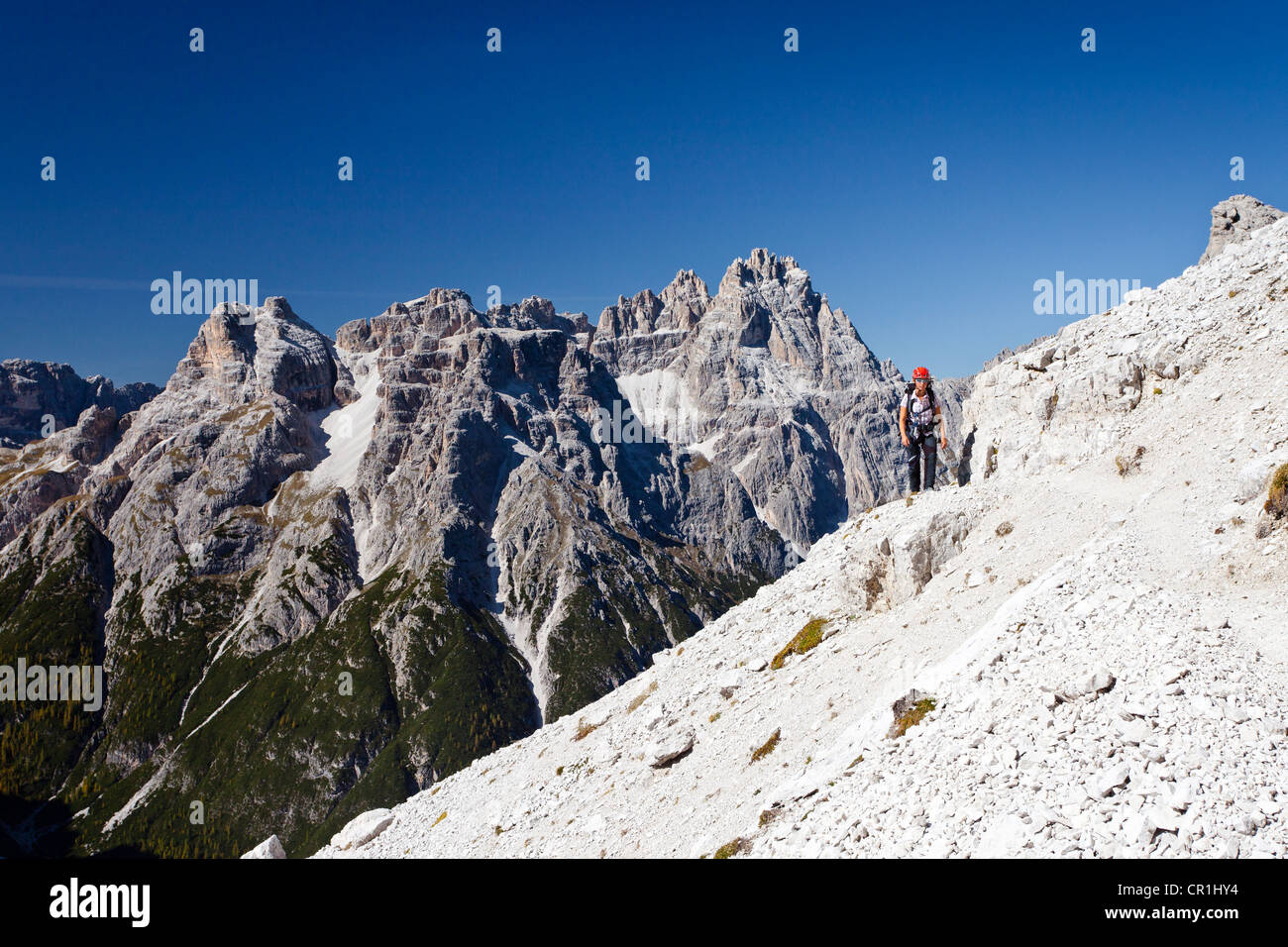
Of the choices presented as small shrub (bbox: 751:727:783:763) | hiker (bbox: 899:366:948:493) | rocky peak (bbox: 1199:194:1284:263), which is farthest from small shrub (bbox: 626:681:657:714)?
rocky peak (bbox: 1199:194:1284:263)

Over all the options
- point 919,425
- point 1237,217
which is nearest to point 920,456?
point 919,425

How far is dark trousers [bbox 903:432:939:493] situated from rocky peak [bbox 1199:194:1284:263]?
95.8 meters

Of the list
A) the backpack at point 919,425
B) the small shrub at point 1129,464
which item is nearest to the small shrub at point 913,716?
the small shrub at point 1129,464

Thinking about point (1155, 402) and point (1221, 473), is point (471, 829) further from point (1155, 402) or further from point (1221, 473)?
point (1155, 402)

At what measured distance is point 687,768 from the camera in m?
20.0

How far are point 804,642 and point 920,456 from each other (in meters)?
11.2

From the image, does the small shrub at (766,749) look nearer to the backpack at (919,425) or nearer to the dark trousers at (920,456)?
the dark trousers at (920,456)

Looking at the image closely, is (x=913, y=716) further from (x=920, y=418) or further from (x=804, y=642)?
(x=920, y=418)

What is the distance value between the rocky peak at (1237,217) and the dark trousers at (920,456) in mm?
95820

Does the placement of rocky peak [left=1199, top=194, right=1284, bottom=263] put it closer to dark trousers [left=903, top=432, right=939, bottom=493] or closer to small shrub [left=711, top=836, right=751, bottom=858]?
dark trousers [left=903, top=432, right=939, bottom=493]

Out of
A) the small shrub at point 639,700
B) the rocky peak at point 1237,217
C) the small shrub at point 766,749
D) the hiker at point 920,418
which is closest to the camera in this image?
the small shrub at point 766,749

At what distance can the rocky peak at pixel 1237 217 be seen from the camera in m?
96.4
